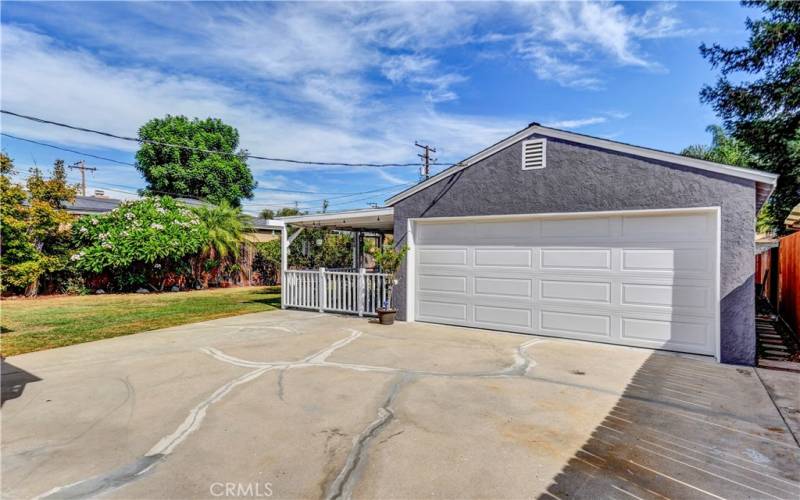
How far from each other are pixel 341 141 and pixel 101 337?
46.4ft

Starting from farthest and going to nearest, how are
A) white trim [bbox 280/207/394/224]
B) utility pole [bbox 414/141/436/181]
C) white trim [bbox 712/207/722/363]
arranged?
utility pole [bbox 414/141/436/181] → white trim [bbox 280/207/394/224] → white trim [bbox 712/207/722/363]

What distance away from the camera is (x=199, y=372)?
509 centimetres

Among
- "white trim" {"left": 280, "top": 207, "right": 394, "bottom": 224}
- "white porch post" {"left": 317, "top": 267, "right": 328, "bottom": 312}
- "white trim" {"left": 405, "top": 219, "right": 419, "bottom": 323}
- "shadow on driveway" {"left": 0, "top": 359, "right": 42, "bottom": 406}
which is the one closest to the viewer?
"shadow on driveway" {"left": 0, "top": 359, "right": 42, "bottom": 406}

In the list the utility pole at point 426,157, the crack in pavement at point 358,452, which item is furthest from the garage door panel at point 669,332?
the utility pole at point 426,157

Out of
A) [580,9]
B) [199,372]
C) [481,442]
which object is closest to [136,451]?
[199,372]

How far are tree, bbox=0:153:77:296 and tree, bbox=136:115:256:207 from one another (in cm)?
1489

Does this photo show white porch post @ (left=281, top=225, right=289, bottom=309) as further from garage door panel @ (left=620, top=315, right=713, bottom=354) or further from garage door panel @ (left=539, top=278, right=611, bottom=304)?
garage door panel @ (left=620, top=315, right=713, bottom=354)

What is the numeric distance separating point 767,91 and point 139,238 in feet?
67.2

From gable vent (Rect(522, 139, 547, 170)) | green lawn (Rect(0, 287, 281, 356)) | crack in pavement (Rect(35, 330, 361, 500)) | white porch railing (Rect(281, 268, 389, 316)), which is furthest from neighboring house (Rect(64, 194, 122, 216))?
gable vent (Rect(522, 139, 547, 170))

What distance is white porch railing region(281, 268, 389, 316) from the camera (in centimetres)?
945

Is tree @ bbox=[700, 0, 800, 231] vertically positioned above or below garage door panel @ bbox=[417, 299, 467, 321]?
above

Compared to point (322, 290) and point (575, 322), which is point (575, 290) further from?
point (322, 290)

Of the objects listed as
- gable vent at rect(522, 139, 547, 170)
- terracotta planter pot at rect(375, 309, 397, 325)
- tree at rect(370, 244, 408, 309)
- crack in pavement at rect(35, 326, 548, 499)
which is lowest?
crack in pavement at rect(35, 326, 548, 499)

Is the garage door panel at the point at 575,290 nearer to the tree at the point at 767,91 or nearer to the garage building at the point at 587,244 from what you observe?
the garage building at the point at 587,244
